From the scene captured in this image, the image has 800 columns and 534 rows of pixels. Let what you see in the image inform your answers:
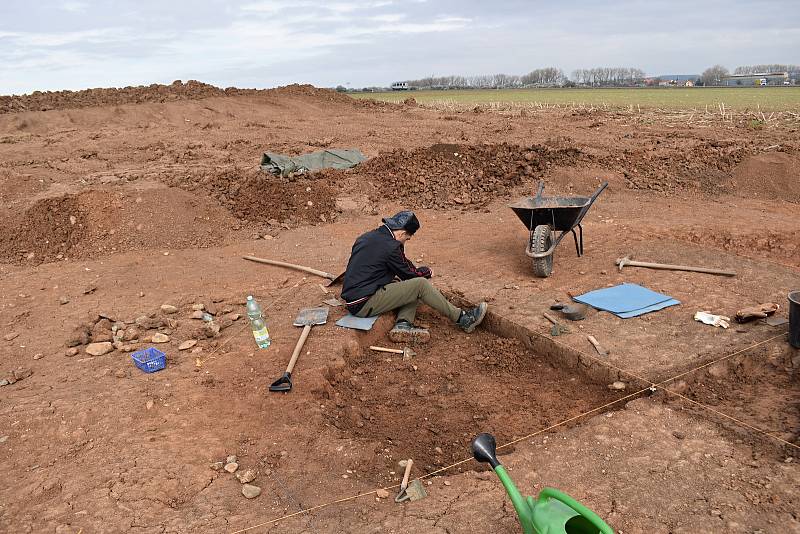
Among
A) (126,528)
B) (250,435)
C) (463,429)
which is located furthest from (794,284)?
(126,528)

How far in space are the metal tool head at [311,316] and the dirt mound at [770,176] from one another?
8.73 meters

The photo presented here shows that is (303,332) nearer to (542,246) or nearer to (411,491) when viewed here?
(411,491)

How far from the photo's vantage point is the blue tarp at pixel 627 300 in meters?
5.20

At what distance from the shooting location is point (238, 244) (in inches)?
331

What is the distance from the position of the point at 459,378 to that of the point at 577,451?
4.93 ft

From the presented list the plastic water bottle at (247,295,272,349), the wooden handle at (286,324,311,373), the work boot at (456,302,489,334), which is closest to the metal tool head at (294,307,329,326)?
the wooden handle at (286,324,311,373)

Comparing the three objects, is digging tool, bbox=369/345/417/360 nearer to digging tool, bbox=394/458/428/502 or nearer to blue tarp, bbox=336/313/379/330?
blue tarp, bbox=336/313/379/330

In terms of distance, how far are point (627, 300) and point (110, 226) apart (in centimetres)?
796

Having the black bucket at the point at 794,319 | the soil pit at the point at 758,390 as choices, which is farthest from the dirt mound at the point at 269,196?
the black bucket at the point at 794,319

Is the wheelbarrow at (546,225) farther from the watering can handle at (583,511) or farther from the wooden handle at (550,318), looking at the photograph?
the watering can handle at (583,511)

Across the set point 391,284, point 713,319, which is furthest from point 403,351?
point 713,319

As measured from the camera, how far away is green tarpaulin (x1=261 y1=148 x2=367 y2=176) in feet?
37.2

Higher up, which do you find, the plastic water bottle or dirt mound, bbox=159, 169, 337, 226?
dirt mound, bbox=159, 169, 337, 226

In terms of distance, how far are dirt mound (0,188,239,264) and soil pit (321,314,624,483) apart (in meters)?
4.74
